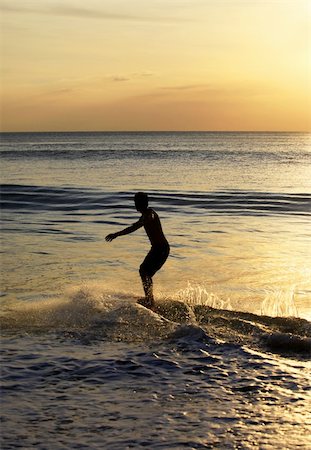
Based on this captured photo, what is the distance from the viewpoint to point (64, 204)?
2512 cm

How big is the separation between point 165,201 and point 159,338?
17730mm

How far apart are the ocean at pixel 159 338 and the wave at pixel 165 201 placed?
3.64 metres

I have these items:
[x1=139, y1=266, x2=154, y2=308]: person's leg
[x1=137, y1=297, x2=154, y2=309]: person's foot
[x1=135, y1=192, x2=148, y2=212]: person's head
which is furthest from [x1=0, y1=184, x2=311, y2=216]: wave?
[x1=135, y1=192, x2=148, y2=212]: person's head

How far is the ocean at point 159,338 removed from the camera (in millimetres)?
5957

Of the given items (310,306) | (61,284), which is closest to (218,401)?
(310,306)

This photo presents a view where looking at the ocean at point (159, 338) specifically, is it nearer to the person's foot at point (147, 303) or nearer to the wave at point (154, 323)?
the wave at point (154, 323)

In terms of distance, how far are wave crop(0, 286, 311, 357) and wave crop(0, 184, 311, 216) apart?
1263cm

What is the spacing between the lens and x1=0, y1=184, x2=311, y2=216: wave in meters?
23.8

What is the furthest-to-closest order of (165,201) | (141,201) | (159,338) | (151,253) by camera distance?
(165,201), (151,253), (141,201), (159,338)

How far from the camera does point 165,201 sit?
86.1 ft

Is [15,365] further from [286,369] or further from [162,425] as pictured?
[286,369]

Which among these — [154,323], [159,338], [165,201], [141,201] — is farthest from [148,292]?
[165,201]

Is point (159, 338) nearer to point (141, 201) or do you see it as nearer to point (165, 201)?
point (141, 201)

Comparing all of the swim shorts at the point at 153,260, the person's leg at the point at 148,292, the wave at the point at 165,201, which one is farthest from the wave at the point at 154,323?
the wave at the point at 165,201
